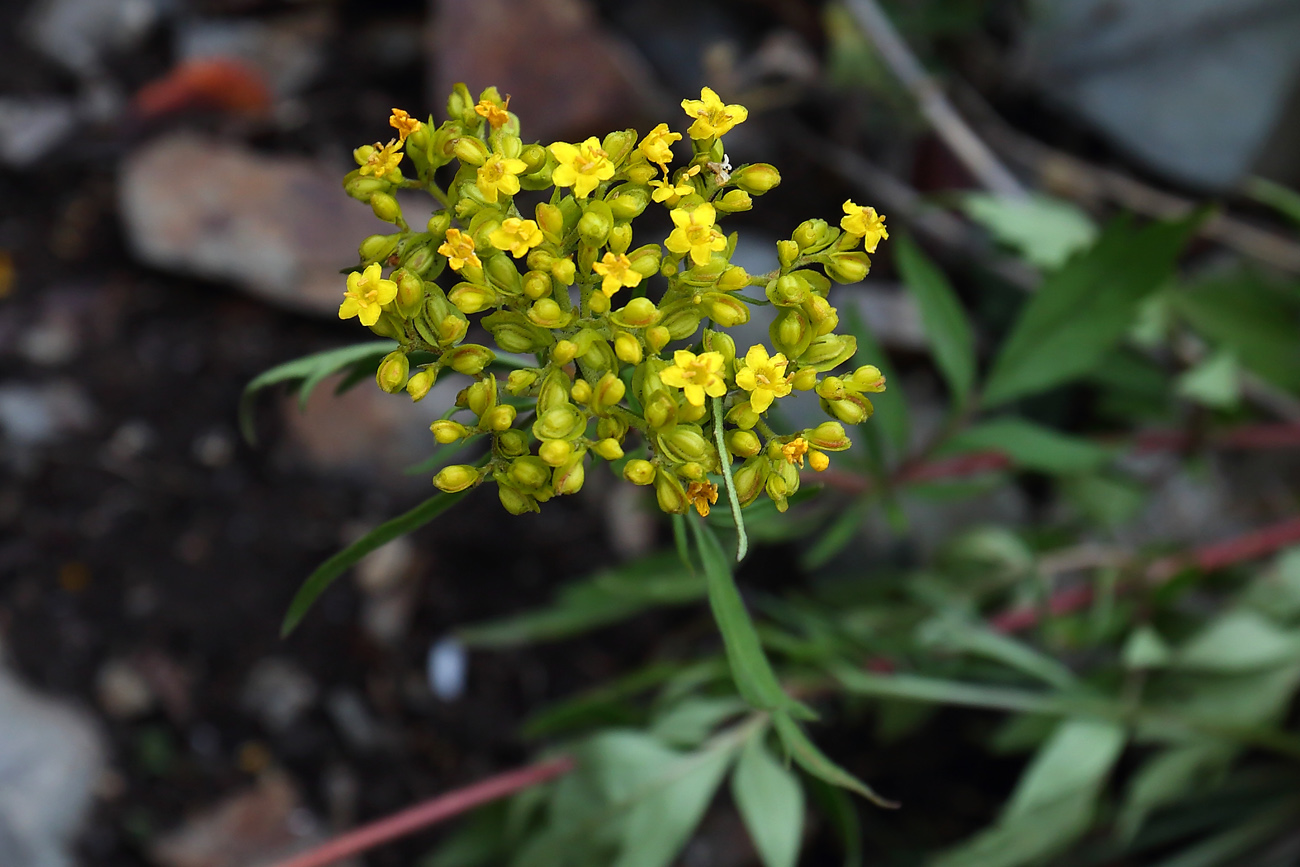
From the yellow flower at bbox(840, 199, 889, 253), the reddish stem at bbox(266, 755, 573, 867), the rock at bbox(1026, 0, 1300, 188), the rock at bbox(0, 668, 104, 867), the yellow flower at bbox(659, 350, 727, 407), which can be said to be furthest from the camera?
the rock at bbox(1026, 0, 1300, 188)

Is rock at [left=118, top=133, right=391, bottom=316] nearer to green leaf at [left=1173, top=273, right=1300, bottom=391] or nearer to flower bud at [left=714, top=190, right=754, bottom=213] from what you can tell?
flower bud at [left=714, top=190, right=754, bottom=213]

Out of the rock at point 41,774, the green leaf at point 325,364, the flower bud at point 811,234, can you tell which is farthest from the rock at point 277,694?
the flower bud at point 811,234

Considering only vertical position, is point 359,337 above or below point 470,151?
above

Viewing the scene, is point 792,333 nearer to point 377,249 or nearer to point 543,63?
point 377,249

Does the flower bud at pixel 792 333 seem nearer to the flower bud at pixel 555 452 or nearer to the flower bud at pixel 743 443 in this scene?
the flower bud at pixel 743 443

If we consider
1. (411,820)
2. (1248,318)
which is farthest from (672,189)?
(1248,318)

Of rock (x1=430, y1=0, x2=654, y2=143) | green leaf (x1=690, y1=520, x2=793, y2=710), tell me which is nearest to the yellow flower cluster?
green leaf (x1=690, y1=520, x2=793, y2=710)
